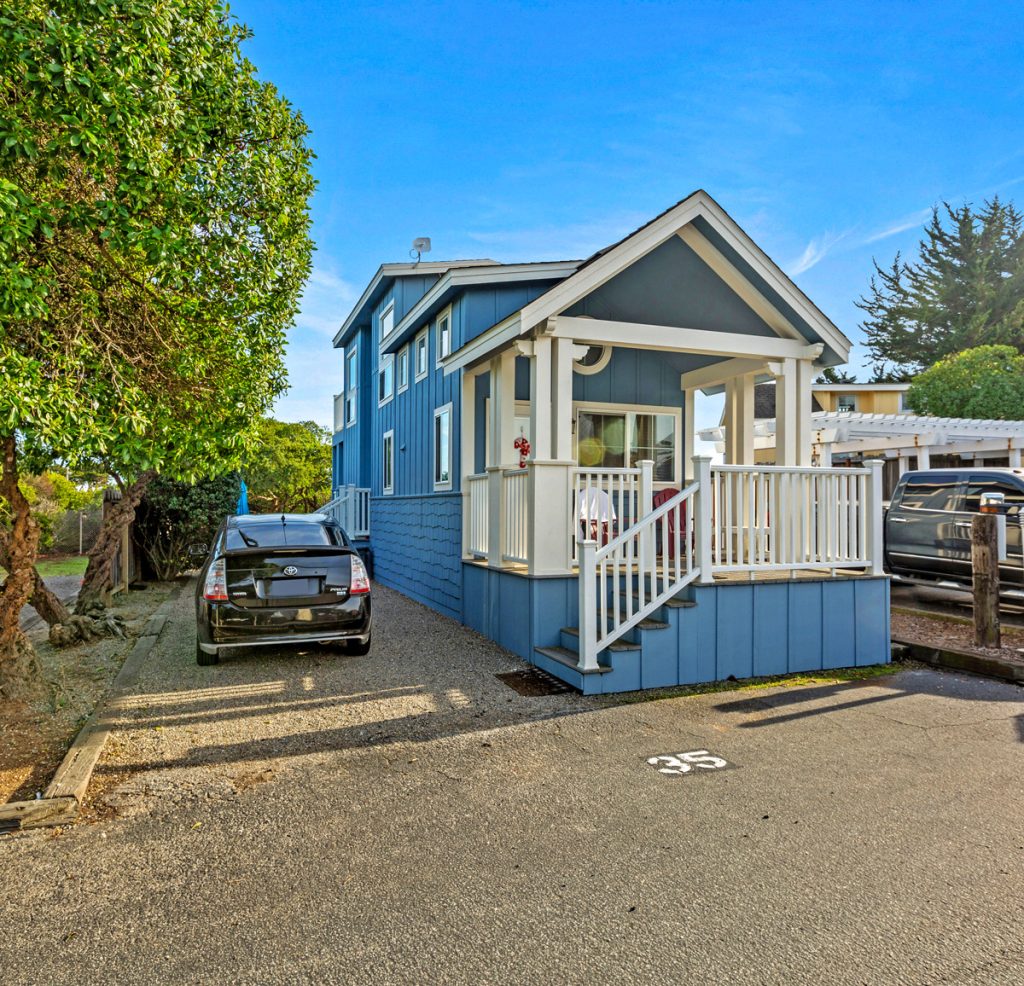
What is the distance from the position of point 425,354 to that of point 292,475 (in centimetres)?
1632

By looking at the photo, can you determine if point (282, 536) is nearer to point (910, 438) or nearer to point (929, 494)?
point (929, 494)

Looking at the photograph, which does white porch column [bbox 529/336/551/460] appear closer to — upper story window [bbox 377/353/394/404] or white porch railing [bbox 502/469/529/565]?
white porch railing [bbox 502/469/529/565]

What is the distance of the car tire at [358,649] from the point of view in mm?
7151

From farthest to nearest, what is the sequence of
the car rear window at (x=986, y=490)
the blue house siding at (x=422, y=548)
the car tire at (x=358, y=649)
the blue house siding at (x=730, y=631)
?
the car rear window at (x=986, y=490)
the blue house siding at (x=422, y=548)
the car tire at (x=358, y=649)
the blue house siding at (x=730, y=631)

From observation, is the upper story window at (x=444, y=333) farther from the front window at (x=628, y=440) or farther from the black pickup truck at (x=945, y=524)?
the black pickup truck at (x=945, y=524)

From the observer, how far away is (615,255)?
7.00m

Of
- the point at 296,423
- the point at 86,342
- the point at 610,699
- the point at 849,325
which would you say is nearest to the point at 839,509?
the point at 610,699

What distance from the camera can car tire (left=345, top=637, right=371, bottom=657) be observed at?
715 cm

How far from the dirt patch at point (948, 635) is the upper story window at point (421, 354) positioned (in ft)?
26.4

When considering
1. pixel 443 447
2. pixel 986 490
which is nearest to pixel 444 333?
pixel 443 447

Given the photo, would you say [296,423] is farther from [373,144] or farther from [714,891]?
[714,891]

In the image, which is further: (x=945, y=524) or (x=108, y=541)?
(x=945, y=524)

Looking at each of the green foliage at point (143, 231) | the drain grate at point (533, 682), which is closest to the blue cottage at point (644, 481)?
the drain grate at point (533, 682)

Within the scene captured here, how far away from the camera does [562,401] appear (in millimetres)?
6891
